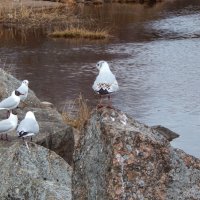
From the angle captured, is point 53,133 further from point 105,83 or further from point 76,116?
point 76,116

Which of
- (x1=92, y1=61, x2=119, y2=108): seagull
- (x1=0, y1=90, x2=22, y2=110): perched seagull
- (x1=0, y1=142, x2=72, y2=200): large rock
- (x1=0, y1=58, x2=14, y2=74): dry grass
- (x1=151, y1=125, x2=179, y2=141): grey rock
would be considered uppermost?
(x1=92, y1=61, x2=119, y2=108): seagull

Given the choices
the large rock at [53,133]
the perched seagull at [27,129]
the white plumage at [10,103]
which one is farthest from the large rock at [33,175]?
the white plumage at [10,103]

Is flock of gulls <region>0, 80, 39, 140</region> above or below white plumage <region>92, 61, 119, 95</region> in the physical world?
below

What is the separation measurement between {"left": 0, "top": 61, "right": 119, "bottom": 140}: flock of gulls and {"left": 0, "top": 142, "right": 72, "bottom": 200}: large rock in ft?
2.67

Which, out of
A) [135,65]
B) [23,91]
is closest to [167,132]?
[23,91]

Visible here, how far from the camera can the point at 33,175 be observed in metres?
5.33

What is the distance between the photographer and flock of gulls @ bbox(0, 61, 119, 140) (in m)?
5.75

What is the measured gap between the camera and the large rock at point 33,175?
17.0 ft

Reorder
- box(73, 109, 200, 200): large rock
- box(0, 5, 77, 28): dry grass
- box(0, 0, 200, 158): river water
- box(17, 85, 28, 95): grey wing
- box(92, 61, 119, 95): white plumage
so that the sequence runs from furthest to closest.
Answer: box(0, 5, 77, 28): dry grass, box(0, 0, 200, 158): river water, box(17, 85, 28, 95): grey wing, box(92, 61, 119, 95): white plumage, box(73, 109, 200, 200): large rock

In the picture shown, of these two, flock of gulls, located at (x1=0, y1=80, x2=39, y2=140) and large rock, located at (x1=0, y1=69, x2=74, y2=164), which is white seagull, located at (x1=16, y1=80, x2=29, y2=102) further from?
large rock, located at (x1=0, y1=69, x2=74, y2=164)

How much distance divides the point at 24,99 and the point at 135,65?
13439 millimetres

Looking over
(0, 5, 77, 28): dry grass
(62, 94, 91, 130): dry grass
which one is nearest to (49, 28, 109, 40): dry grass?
(0, 5, 77, 28): dry grass

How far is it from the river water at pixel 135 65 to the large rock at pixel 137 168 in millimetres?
9739

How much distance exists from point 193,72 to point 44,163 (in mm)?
18121
